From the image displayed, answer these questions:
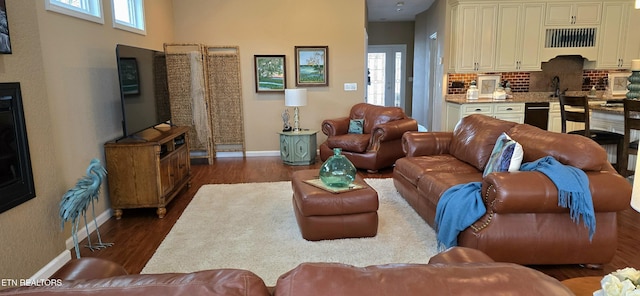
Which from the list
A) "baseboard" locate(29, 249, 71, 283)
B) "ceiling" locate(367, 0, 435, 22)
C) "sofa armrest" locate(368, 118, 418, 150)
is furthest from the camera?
"ceiling" locate(367, 0, 435, 22)

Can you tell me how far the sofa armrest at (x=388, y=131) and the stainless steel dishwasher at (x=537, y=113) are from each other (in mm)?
2157

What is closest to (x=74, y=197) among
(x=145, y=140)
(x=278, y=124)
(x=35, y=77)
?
(x=35, y=77)

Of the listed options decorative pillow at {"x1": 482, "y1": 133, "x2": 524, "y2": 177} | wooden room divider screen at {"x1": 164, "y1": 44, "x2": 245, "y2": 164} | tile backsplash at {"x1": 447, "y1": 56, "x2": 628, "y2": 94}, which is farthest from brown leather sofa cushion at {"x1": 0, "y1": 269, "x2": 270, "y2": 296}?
tile backsplash at {"x1": 447, "y1": 56, "x2": 628, "y2": 94}

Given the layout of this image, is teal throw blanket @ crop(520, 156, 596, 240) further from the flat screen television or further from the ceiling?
the ceiling

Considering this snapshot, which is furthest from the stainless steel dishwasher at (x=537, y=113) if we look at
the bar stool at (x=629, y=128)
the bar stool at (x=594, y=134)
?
the bar stool at (x=629, y=128)

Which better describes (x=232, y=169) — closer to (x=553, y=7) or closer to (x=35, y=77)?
(x=35, y=77)

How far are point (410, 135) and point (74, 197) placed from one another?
321cm

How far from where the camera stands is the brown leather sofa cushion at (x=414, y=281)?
0.78 meters

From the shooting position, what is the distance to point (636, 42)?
662 cm

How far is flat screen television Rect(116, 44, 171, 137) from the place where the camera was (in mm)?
3688

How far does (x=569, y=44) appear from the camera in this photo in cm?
670

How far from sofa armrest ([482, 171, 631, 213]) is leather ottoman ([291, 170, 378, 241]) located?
97 cm

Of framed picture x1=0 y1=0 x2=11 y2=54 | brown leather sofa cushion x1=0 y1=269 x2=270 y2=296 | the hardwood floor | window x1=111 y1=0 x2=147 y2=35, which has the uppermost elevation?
window x1=111 y1=0 x2=147 y2=35

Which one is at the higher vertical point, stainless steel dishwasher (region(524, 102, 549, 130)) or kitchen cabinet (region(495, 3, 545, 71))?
kitchen cabinet (region(495, 3, 545, 71))
